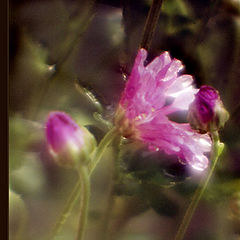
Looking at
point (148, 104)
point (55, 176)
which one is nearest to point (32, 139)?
point (55, 176)

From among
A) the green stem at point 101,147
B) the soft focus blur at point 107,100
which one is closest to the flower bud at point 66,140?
the green stem at point 101,147

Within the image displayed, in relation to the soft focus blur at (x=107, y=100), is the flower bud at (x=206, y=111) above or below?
above

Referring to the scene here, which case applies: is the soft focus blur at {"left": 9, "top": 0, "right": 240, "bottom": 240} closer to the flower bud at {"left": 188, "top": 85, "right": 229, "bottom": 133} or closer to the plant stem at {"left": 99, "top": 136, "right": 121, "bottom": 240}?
the plant stem at {"left": 99, "top": 136, "right": 121, "bottom": 240}

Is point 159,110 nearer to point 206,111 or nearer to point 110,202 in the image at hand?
point 206,111

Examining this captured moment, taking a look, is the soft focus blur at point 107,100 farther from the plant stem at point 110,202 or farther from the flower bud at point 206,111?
the flower bud at point 206,111

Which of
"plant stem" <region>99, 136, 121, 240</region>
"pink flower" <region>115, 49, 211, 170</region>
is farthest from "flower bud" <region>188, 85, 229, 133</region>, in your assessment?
"plant stem" <region>99, 136, 121, 240</region>

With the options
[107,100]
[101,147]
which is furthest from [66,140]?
[107,100]

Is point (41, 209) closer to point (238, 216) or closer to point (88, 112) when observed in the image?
point (88, 112)
